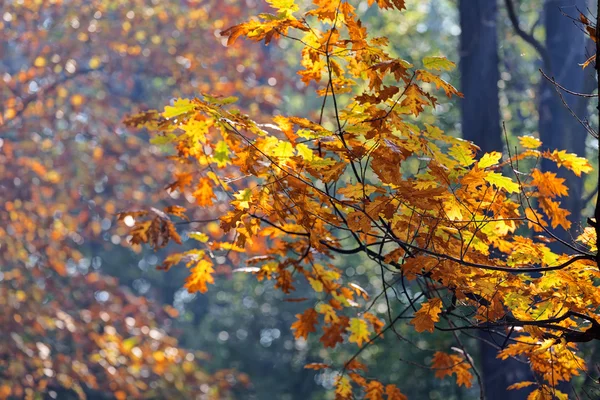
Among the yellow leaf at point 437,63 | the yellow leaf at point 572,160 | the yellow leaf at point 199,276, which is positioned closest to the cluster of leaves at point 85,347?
the yellow leaf at point 199,276

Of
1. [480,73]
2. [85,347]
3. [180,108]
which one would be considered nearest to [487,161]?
[180,108]

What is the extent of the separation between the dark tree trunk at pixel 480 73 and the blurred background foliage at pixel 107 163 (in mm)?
897

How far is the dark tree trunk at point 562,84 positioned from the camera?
6.20m

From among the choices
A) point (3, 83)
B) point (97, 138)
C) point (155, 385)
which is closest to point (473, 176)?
point (155, 385)

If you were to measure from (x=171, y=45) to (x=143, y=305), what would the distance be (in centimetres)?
408

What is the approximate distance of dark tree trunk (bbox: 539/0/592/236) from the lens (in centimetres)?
620

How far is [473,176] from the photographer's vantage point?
2688 millimetres

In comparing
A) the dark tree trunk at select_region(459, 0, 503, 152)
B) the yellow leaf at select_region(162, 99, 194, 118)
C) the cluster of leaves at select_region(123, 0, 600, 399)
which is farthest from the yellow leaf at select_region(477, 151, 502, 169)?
the dark tree trunk at select_region(459, 0, 503, 152)

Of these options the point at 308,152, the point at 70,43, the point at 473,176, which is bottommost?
the point at 70,43

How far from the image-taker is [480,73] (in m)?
6.73

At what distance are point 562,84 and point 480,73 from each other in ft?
2.44

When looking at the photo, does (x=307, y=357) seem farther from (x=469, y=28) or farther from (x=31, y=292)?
(x=469, y=28)

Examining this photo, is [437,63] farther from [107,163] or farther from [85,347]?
[107,163]

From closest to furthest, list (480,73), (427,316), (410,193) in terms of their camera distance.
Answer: (410,193) → (427,316) → (480,73)
